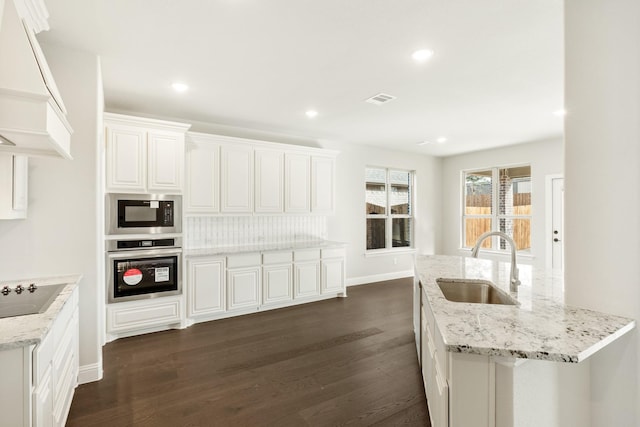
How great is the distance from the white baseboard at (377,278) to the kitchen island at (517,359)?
4.22m

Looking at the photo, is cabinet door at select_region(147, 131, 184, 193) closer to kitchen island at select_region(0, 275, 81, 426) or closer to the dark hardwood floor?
the dark hardwood floor

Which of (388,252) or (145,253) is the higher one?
(145,253)

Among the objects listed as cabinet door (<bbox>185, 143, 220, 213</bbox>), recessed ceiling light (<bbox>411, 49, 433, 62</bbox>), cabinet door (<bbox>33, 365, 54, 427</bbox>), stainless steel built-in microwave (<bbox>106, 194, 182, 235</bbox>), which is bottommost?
cabinet door (<bbox>33, 365, 54, 427</bbox>)

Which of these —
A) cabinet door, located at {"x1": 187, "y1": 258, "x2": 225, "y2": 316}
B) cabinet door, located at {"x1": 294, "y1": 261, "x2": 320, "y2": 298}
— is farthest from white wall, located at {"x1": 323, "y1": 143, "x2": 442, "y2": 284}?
cabinet door, located at {"x1": 187, "y1": 258, "x2": 225, "y2": 316}

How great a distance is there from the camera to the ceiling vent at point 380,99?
3382 mm

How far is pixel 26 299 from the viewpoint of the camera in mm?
1844

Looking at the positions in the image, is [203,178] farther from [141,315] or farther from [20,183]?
[20,183]

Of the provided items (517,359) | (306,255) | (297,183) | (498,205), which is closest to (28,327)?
(517,359)

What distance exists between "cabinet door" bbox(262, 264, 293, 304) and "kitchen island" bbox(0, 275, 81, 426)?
251 cm

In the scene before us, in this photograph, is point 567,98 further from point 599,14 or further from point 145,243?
point 145,243

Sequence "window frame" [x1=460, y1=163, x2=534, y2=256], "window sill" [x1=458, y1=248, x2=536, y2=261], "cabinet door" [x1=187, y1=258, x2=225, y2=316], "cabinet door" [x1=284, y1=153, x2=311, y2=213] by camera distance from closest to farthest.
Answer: "cabinet door" [x1=187, y1=258, x2=225, y2=316]
"cabinet door" [x1=284, y1=153, x2=311, y2=213]
"window sill" [x1=458, y1=248, x2=536, y2=261]
"window frame" [x1=460, y1=163, x2=534, y2=256]

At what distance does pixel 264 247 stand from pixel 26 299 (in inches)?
118

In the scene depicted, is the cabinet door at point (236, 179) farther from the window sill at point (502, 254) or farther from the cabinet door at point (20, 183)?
the window sill at point (502, 254)

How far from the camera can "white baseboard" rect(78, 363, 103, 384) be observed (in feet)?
8.12
